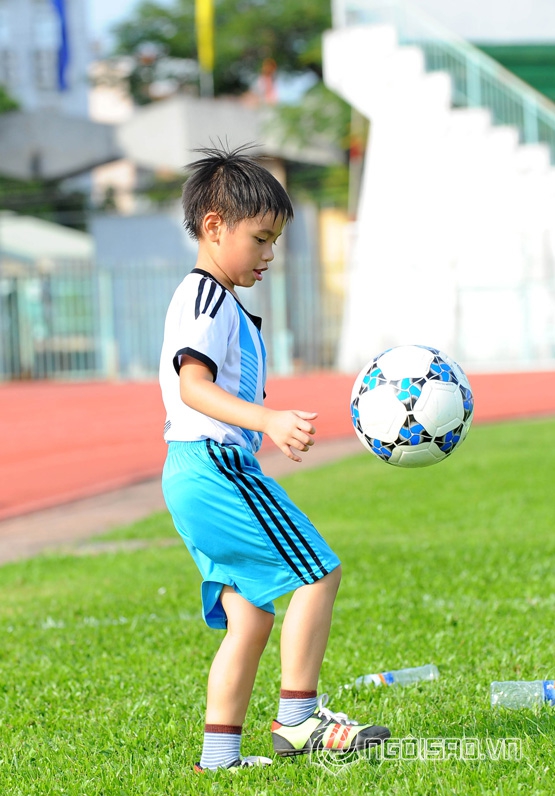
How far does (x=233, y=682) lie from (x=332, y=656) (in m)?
1.41

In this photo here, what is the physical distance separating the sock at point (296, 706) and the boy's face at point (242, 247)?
3.82ft

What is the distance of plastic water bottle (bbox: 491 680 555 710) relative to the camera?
3555 millimetres

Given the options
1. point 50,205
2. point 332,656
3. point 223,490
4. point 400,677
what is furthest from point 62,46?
point 223,490

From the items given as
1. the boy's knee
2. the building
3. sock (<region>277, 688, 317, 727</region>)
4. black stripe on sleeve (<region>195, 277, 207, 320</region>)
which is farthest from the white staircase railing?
the building

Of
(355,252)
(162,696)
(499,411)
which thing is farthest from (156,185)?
(162,696)

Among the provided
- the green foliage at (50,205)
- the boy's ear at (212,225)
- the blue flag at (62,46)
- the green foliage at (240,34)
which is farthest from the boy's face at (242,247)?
the green foliage at (50,205)

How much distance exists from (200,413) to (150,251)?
25.1 meters

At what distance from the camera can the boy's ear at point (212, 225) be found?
3.18m

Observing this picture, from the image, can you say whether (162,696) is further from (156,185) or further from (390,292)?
(156,185)

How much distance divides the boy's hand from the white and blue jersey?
291 mm

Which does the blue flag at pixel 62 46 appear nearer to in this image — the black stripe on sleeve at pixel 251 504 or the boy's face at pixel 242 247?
the boy's face at pixel 242 247

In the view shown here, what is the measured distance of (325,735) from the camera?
3145 mm

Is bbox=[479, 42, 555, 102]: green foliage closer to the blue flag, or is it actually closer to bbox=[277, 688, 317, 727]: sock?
the blue flag

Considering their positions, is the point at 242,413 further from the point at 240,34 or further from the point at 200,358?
the point at 240,34
